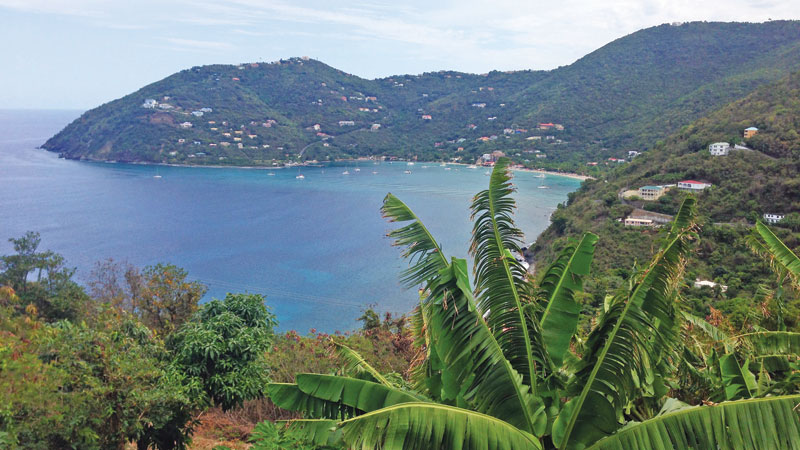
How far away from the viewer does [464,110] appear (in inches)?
3787

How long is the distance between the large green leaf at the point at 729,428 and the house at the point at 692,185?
26657 millimetres

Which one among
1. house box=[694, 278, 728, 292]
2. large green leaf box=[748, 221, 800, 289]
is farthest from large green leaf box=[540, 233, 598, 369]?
house box=[694, 278, 728, 292]

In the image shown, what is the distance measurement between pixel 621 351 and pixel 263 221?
4116cm

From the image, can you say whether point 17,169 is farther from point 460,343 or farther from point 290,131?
point 460,343

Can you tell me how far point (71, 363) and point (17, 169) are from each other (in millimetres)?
73477

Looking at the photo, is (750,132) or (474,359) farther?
(750,132)

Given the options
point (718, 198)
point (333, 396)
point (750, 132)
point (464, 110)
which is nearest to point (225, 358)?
point (333, 396)

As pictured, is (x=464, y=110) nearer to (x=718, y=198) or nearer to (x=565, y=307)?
(x=718, y=198)

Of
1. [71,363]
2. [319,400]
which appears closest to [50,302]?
[71,363]

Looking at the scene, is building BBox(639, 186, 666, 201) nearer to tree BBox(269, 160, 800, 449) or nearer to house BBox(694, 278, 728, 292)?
house BBox(694, 278, 728, 292)

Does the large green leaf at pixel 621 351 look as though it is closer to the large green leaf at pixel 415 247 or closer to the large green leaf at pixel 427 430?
the large green leaf at pixel 427 430

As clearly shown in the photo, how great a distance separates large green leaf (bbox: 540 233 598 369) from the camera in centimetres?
294

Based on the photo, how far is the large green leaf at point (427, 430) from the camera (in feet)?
6.95

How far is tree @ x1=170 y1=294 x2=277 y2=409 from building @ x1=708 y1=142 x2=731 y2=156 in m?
28.5
